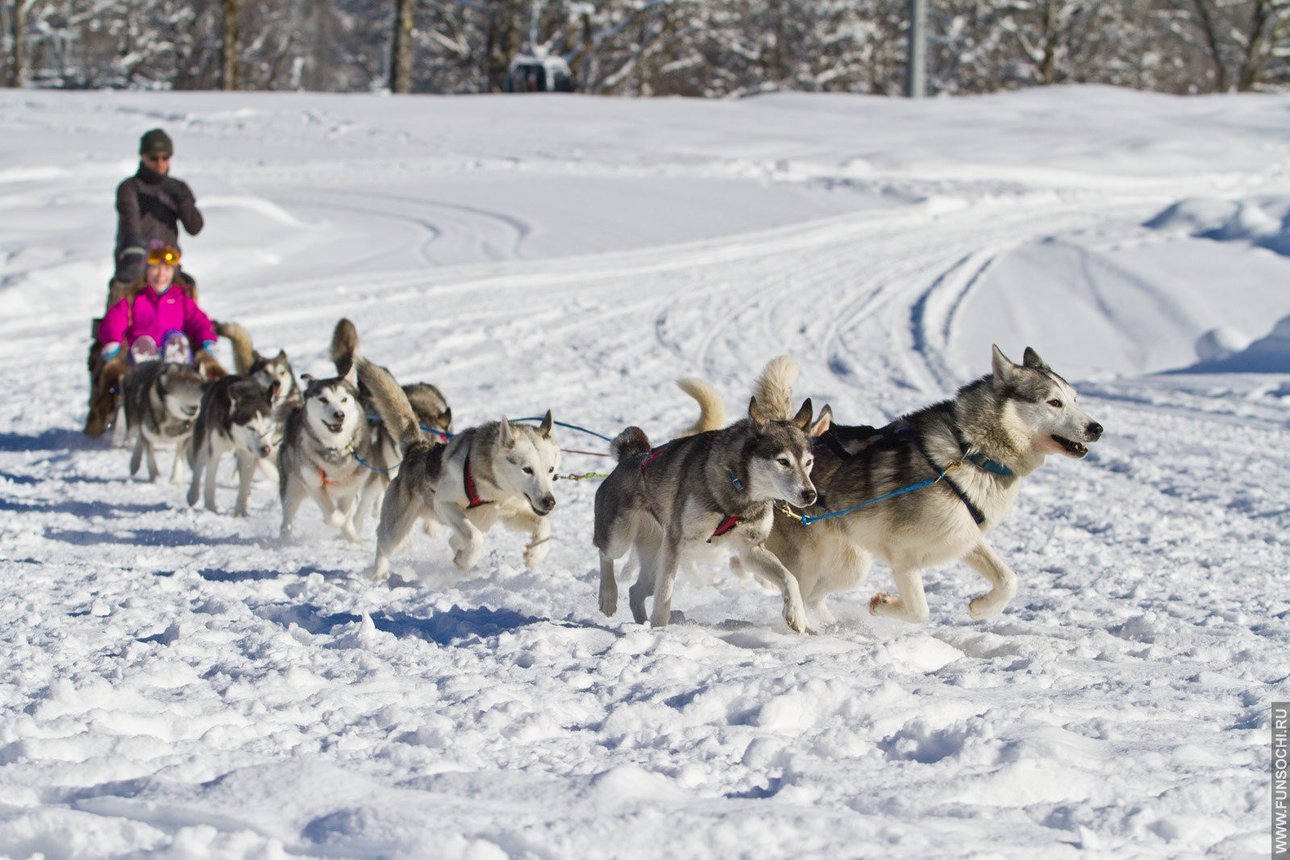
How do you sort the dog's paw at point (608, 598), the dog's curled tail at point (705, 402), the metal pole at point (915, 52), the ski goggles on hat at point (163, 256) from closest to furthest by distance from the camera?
1. the dog's paw at point (608, 598)
2. the dog's curled tail at point (705, 402)
3. the ski goggles on hat at point (163, 256)
4. the metal pole at point (915, 52)

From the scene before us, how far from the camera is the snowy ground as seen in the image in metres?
3.04

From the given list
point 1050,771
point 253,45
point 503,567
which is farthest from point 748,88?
point 1050,771

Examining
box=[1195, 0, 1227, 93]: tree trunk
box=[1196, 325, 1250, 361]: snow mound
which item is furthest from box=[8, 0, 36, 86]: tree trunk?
box=[1196, 325, 1250, 361]: snow mound

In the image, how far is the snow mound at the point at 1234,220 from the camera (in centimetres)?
1416

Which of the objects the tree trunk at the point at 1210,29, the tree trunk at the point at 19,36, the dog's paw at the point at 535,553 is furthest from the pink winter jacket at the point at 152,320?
the tree trunk at the point at 1210,29

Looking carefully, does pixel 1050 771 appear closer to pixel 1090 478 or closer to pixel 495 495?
pixel 495 495

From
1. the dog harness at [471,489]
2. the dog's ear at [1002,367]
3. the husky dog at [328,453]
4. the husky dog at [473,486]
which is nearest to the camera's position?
the dog's ear at [1002,367]

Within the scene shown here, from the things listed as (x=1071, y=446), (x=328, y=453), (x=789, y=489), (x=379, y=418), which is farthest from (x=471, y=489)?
(x=1071, y=446)

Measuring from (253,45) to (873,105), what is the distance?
22.5 meters

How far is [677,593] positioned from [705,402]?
932 mm

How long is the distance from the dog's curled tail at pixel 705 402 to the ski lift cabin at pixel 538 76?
27064 mm

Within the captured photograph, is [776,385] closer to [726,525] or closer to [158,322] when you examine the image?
[726,525]

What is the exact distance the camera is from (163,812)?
291 cm

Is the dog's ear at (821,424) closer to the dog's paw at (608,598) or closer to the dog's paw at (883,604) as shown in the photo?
the dog's paw at (883,604)
